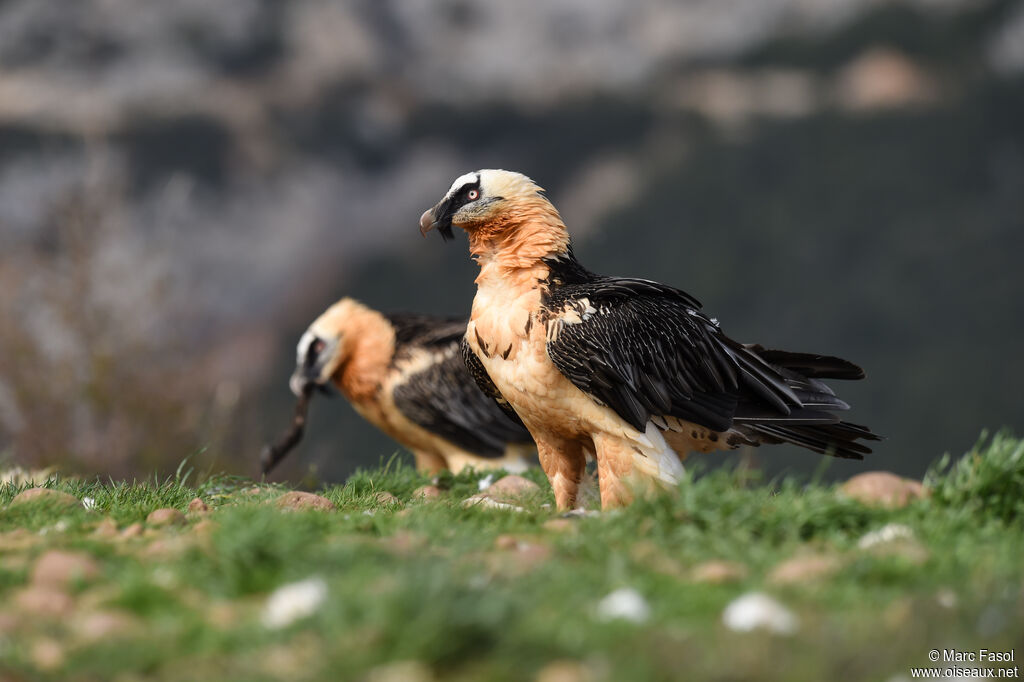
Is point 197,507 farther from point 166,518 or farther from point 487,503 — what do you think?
point 487,503

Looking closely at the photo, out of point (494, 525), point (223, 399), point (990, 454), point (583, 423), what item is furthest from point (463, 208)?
point (223, 399)

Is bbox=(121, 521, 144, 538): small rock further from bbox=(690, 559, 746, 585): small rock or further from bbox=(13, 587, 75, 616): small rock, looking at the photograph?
bbox=(690, 559, 746, 585): small rock

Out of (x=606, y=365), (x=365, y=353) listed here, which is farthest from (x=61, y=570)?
(x=365, y=353)

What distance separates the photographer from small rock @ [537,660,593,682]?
7.61 feet

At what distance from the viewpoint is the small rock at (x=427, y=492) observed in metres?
5.17

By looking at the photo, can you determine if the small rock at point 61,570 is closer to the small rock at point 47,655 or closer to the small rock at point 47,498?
the small rock at point 47,655

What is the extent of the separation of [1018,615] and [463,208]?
316 cm

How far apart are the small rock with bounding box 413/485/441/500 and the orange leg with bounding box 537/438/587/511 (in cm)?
61

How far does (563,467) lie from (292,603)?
2615 mm

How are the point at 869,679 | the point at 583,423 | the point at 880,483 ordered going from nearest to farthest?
the point at 869,679 → the point at 880,483 → the point at 583,423

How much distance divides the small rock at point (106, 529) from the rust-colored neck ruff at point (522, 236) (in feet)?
6.80

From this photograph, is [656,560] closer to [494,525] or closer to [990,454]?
[494,525]

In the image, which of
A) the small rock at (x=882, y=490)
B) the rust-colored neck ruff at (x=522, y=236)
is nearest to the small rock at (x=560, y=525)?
the small rock at (x=882, y=490)

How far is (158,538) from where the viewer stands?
147 inches
